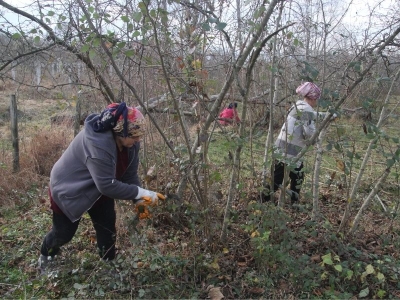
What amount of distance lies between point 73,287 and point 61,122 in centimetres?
535

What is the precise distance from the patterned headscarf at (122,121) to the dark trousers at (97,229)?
0.66 m

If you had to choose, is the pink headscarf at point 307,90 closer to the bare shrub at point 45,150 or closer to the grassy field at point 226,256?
the grassy field at point 226,256

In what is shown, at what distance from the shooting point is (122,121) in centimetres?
225

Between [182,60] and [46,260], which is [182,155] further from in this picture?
[46,260]

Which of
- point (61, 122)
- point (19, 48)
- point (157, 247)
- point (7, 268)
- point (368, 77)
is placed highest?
point (19, 48)

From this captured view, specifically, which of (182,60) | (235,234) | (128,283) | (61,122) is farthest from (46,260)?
(61,122)

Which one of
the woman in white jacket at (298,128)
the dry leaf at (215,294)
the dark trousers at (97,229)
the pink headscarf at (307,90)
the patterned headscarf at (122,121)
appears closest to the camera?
the patterned headscarf at (122,121)

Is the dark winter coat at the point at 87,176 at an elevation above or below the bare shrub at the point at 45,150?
above

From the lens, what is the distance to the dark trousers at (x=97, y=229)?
8.50 feet

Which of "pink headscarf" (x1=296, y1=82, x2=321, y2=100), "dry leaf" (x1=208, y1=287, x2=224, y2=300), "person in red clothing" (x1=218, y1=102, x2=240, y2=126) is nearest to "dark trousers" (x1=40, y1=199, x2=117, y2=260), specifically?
"dry leaf" (x1=208, y1=287, x2=224, y2=300)

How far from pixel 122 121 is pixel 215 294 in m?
1.36

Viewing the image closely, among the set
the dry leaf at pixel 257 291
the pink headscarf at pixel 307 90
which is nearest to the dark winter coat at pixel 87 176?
the dry leaf at pixel 257 291

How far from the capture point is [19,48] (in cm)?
331

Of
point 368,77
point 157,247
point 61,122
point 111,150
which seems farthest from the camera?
point 61,122
